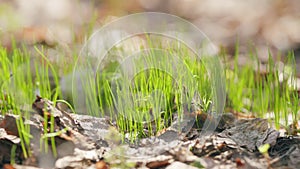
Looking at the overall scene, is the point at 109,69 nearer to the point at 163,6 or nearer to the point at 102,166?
the point at 102,166

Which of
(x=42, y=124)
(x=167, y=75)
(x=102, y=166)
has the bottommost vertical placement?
(x=102, y=166)

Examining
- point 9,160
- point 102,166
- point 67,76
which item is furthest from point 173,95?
point 67,76

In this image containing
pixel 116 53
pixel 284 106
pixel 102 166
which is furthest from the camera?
pixel 116 53

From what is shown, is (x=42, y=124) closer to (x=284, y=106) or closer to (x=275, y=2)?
(x=284, y=106)

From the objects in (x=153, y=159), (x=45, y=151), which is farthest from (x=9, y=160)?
(x=153, y=159)

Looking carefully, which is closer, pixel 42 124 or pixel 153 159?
pixel 153 159

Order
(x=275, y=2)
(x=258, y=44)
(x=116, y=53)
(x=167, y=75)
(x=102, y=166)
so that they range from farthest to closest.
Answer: (x=275, y=2)
(x=258, y=44)
(x=116, y=53)
(x=167, y=75)
(x=102, y=166)

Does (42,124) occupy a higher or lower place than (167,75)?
lower
